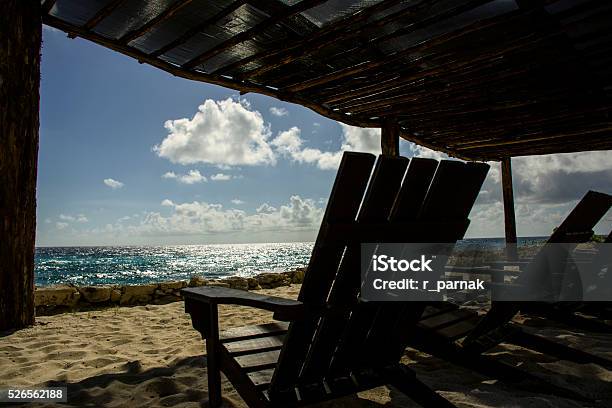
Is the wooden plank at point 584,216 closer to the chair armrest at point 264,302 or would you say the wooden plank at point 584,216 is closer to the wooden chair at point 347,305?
the wooden chair at point 347,305

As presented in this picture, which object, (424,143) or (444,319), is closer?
(444,319)

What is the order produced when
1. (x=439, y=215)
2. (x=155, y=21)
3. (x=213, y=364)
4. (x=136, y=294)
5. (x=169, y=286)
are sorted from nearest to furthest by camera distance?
(x=439, y=215) < (x=213, y=364) < (x=155, y=21) < (x=136, y=294) < (x=169, y=286)

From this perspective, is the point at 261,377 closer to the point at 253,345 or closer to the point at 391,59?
the point at 253,345

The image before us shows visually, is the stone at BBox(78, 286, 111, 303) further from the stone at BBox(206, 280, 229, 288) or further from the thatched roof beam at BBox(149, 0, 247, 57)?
the thatched roof beam at BBox(149, 0, 247, 57)

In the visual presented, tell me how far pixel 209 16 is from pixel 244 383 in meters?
3.92

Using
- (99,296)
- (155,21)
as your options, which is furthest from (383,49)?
(99,296)

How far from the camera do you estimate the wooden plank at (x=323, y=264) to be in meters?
1.39

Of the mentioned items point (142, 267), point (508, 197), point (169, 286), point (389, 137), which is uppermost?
point (389, 137)

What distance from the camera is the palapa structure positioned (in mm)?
3904

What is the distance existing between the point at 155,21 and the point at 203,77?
125cm

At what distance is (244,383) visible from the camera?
162cm

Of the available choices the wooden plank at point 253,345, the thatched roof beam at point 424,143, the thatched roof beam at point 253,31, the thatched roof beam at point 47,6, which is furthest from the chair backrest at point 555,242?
the thatched roof beam at point 424,143

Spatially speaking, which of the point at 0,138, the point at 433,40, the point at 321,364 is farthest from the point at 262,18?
the point at 321,364

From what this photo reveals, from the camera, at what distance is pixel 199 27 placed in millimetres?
4215
